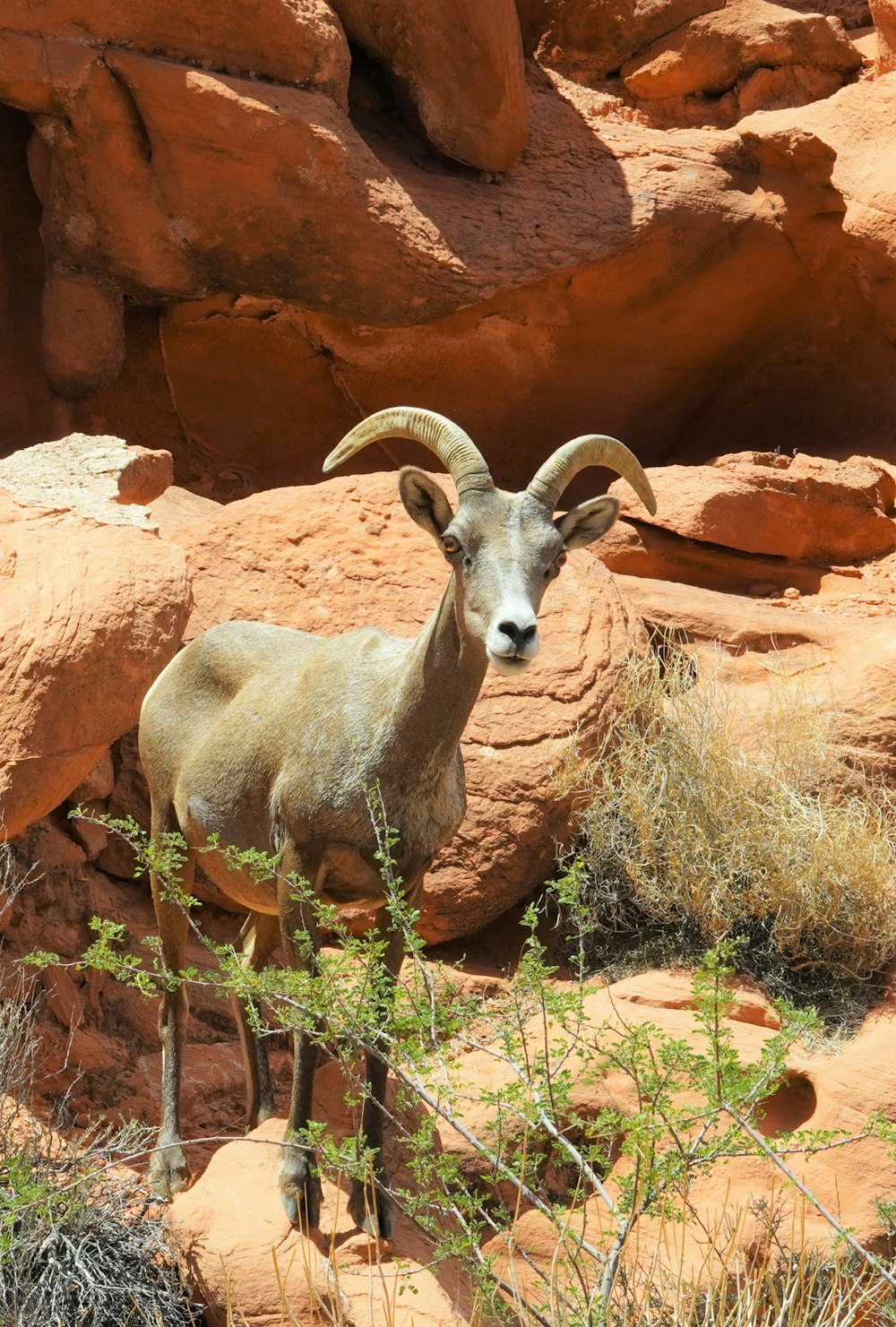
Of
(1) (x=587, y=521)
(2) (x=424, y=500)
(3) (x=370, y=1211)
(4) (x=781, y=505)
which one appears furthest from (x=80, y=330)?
(3) (x=370, y=1211)

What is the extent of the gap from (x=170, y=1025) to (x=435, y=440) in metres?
2.55

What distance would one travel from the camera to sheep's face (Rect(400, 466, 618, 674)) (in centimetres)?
461

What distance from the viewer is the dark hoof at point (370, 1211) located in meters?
5.03

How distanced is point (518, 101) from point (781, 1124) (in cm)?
790

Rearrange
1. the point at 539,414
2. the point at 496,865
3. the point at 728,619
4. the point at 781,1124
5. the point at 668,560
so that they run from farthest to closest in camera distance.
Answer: the point at 539,414 < the point at 668,560 < the point at 728,619 < the point at 496,865 < the point at 781,1124

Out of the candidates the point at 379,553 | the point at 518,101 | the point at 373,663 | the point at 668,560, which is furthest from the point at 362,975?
the point at 518,101

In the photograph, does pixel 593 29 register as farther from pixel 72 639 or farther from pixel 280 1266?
pixel 280 1266

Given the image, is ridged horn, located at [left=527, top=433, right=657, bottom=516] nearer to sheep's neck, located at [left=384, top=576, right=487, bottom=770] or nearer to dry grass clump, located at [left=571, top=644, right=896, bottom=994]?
sheep's neck, located at [left=384, top=576, right=487, bottom=770]

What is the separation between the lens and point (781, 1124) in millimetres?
6035

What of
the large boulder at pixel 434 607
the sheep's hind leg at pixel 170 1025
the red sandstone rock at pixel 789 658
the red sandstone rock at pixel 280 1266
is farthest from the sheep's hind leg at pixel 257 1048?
the red sandstone rock at pixel 789 658

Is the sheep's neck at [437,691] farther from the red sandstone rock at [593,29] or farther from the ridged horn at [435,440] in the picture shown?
the red sandstone rock at [593,29]

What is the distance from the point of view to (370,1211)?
5.07 metres

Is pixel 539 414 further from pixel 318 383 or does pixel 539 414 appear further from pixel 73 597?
pixel 73 597

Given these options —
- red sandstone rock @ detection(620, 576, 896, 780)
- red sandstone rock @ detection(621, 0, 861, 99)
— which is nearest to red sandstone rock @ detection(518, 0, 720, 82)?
red sandstone rock @ detection(621, 0, 861, 99)
